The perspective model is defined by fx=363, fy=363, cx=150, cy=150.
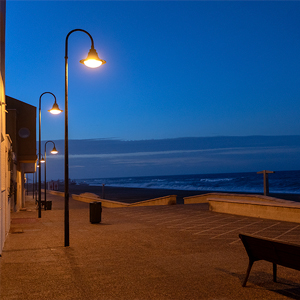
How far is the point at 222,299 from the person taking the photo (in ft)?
18.3

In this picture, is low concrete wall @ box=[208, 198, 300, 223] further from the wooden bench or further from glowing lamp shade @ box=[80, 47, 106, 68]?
glowing lamp shade @ box=[80, 47, 106, 68]

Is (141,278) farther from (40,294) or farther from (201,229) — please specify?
(201,229)

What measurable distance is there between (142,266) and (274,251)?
3103 millimetres

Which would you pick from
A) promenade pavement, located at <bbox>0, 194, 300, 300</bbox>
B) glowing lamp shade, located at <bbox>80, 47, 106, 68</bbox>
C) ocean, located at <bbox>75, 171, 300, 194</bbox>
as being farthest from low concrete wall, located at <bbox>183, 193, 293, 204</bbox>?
ocean, located at <bbox>75, 171, 300, 194</bbox>

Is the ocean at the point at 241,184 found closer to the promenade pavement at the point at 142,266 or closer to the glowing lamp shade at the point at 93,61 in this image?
the promenade pavement at the point at 142,266

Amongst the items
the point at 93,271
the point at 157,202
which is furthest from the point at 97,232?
the point at 157,202

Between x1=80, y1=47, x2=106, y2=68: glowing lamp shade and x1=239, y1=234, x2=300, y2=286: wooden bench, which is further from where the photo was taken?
x1=80, y1=47, x2=106, y2=68: glowing lamp shade

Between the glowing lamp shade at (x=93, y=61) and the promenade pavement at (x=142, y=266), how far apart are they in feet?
16.3

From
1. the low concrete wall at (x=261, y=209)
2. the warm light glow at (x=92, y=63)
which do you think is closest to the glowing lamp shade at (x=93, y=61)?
the warm light glow at (x=92, y=63)

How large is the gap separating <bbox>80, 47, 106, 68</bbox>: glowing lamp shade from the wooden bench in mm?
5887

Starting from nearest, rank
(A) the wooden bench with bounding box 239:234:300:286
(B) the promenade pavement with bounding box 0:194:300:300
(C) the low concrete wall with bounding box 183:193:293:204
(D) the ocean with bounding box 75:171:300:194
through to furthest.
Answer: (A) the wooden bench with bounding box 239:234:300:286 < (B) the promenade pavement with bounding box 0:194:300:300 < (C) the low concrete wall with bounding box 183:193:293:204 < (D) the ocean with bounding box 75:171:300:194

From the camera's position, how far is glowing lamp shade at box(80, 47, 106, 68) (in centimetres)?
954

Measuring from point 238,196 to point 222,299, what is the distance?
1725cm

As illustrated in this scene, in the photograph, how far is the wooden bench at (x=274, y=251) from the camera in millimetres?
5426
